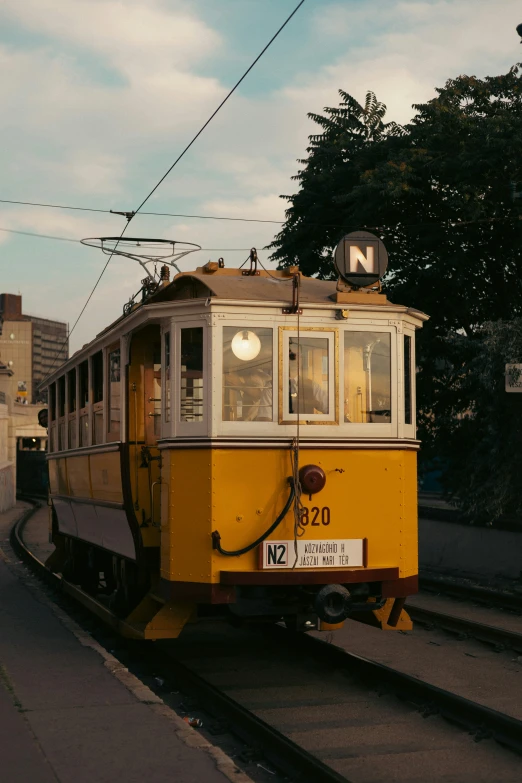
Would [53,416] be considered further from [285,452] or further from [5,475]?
[5,475]

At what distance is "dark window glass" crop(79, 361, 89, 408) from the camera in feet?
37.6

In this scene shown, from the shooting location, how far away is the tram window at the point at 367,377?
8.20 metres

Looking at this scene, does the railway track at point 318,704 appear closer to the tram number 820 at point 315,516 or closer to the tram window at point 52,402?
the tram number 820 at point 315,516

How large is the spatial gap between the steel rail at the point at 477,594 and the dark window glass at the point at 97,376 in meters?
5.94

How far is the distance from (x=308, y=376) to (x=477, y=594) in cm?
720

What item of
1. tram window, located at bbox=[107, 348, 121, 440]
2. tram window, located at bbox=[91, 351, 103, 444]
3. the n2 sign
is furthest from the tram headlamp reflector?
the n2 sign

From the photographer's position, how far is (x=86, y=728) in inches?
245

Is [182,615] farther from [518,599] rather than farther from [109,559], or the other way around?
[518,599]

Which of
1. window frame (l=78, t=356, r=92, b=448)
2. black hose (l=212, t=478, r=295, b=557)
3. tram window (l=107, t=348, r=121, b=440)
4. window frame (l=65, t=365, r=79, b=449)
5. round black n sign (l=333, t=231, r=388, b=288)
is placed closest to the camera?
black hose (l=212, t=478, r=295, b=557)

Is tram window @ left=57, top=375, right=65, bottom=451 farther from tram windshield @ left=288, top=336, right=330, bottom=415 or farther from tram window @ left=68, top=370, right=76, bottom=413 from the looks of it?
tram windshield @ left=288, top=336, right=330, bottom=415

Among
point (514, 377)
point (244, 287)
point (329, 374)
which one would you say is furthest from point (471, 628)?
point (244, 287)

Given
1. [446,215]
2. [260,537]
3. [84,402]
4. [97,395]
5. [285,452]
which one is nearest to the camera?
A: [260,537]

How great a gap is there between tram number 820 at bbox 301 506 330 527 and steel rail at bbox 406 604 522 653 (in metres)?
3.20

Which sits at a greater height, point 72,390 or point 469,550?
point 72,390
